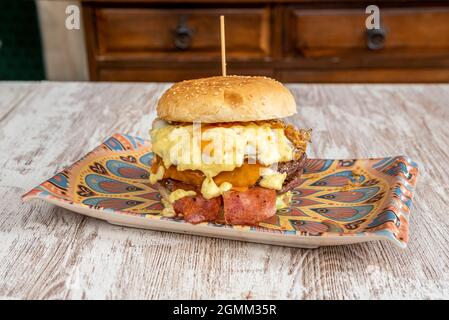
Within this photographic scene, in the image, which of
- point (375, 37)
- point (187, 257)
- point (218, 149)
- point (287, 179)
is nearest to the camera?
point (187, 257)

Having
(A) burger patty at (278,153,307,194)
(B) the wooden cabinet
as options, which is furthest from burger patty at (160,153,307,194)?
(B) the wooden cabinet

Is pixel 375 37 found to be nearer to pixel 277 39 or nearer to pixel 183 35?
pixel 277 39

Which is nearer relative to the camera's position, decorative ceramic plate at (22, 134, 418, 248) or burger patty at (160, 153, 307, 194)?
decorative ceramic plate at (22, 134, 418, 248)

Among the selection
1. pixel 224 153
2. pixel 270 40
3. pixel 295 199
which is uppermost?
pixel 224 153

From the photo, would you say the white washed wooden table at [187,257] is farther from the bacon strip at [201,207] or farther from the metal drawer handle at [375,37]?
the metal drawer handle at [375,37]

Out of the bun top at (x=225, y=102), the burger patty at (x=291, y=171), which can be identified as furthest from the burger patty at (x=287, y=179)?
the bun top at (x=225, y=102)

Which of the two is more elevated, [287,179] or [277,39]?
[287,179]

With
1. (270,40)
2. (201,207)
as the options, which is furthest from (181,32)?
(201,207)

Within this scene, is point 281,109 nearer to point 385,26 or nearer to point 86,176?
point 86,176

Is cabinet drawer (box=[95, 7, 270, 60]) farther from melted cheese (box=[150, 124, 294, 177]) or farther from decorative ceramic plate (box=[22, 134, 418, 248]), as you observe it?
melted cheese (box=[150, 124, 294, 177])
